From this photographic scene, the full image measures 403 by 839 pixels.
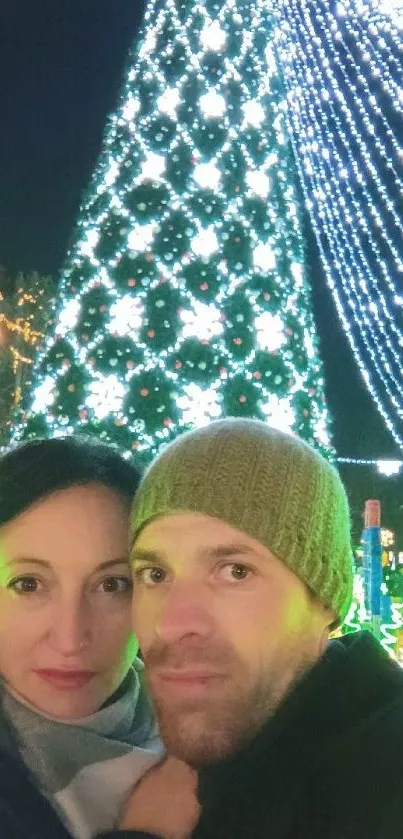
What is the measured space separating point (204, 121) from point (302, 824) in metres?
6.96

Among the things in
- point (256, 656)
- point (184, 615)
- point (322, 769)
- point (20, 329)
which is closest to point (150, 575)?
point (184, 615)

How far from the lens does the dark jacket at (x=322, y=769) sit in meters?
1.13

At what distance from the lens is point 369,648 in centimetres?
146

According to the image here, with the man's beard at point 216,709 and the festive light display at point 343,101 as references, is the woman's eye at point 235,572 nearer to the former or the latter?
the man's beard at point 216,709

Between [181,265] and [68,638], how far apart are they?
19.3ft

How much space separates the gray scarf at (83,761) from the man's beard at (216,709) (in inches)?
9.0

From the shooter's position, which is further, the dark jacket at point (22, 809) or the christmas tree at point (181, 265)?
the christmas tree at point (181, 265)

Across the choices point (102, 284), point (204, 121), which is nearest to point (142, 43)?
point (204, 121)

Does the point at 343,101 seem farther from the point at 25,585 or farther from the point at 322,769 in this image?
the point at 322,769

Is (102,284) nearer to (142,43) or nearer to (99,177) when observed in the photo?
(99,177)

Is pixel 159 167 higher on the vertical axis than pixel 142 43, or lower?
lower

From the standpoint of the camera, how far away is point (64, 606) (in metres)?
1.61

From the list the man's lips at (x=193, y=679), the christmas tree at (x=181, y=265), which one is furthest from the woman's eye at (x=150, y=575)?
the christmas tree at (x=181, y=265)

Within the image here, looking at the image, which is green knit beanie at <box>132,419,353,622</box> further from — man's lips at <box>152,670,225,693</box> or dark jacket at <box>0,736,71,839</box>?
dark jacket at <box>0,736,71,839</box>
